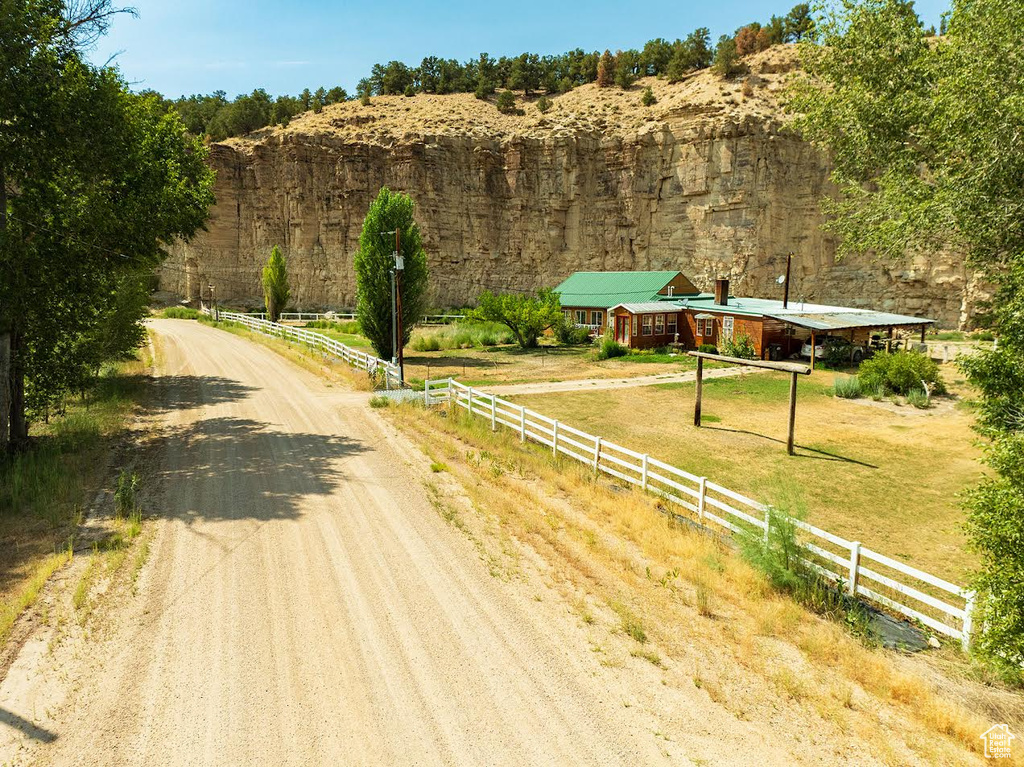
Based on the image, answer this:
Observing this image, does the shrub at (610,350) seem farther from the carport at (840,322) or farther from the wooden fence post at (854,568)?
the wooden fence post at (854,568)

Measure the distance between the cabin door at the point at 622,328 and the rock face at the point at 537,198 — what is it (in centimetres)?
2348

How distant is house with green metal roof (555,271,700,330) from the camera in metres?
48.2

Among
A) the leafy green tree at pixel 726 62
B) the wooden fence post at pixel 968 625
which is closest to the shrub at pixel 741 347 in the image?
the wooden fence post at pixel 968 625

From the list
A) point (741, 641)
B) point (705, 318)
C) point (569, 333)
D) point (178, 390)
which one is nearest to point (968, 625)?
point (741, 641)

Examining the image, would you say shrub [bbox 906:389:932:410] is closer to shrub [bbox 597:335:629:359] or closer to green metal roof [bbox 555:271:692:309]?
shrub [bbox 597:335:629:359]

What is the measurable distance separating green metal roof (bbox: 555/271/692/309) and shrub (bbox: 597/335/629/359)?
7.43m

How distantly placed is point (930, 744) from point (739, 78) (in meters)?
75.4

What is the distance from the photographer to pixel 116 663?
7.00m

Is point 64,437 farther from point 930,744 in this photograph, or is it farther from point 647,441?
point 930,744

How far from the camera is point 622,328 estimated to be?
43812mm

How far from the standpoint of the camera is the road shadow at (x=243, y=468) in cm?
1210

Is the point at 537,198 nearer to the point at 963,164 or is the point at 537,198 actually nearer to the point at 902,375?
the point at 902,375

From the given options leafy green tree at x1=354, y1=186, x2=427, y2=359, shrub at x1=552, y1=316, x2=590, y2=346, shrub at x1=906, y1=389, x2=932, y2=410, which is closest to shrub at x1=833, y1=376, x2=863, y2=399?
shrub at x1=906, y1=389, x2=932, y2=410

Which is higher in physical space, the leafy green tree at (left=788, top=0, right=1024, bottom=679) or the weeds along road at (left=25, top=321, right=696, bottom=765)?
the leafy green tree at (left=788, top=0, right=1024, bottom=679)
